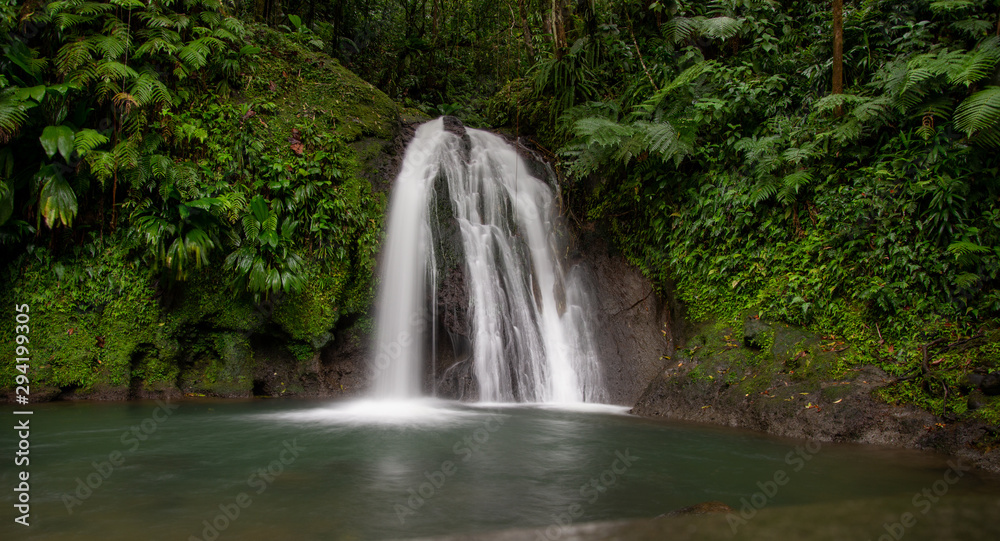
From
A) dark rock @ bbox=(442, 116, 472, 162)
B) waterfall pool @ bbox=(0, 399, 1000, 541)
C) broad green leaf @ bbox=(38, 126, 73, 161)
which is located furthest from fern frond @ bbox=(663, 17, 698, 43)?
broad green leaf @ bbox=(38, 126, 73, 161)

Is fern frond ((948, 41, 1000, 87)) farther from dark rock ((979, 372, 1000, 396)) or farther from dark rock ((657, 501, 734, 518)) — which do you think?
dark rock ((657, 501, 734, 518))

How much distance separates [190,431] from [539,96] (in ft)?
27.0

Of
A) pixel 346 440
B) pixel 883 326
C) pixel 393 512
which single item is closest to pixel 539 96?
pixel 883 326

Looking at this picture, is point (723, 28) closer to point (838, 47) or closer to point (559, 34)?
point (838, 47)

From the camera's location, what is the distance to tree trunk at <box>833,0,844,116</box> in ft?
21.2

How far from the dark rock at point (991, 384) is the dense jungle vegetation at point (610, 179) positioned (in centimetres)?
19

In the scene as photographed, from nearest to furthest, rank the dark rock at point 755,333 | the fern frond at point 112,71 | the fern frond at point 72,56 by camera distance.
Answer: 1. the dark rock at point 755,333
2. the fern frond at point 72,56
3. the fern frond at point 112,71

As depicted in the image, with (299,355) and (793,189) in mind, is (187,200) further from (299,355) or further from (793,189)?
(793,189)

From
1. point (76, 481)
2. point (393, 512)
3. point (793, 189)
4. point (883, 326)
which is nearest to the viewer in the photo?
point (393, 512)

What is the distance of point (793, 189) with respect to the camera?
21.6 feet

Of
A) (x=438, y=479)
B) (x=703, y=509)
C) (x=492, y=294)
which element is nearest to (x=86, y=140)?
(x=492, y=294)

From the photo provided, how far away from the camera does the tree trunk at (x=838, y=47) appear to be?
21.2 ft

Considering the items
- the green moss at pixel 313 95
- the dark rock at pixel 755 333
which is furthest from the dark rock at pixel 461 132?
the dark rock at pixel 755 333

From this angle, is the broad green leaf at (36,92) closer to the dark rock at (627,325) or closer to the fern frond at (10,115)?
the fern frond at (10,115)
